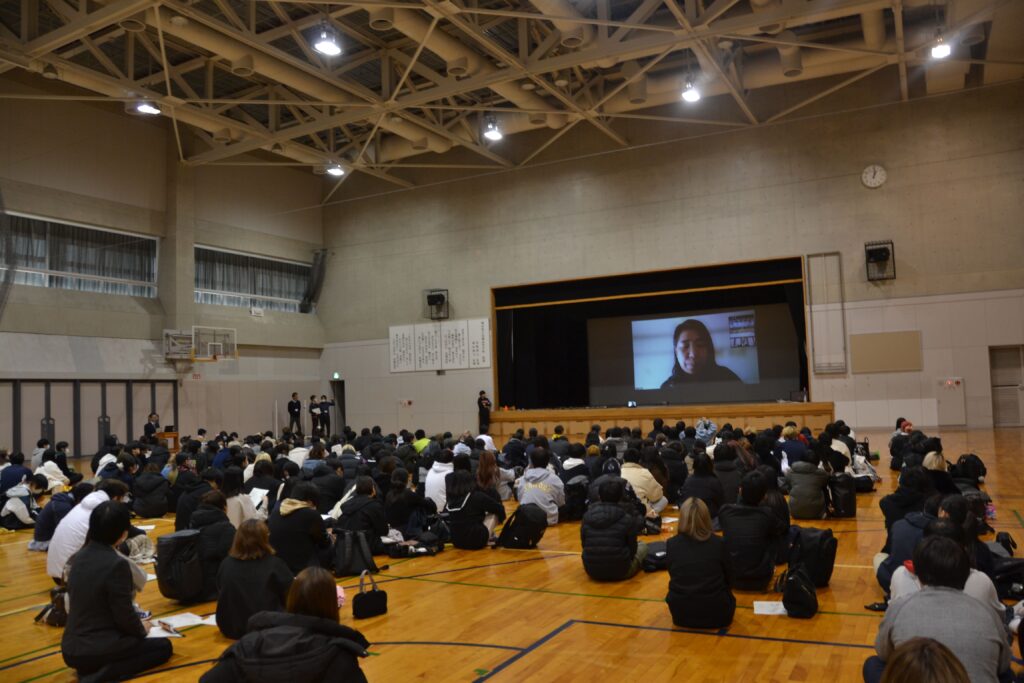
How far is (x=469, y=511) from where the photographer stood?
9.05m

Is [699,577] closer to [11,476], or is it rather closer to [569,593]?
[569,593]

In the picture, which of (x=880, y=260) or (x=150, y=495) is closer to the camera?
Result: (x=150, y=495)

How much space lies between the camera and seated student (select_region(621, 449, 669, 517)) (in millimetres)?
9828

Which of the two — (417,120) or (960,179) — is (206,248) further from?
(960,179)

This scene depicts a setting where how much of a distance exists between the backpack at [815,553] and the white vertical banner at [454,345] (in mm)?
19385

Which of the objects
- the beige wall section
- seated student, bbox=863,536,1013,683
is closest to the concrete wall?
the beige wall section

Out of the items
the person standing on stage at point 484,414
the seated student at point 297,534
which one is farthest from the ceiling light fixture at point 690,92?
the seated student at point 297,534

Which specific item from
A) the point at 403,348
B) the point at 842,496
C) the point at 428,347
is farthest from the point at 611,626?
the point at 403,348

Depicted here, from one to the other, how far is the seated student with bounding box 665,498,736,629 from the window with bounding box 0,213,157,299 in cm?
1943

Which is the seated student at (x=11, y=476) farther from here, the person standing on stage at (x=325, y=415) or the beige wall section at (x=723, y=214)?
the beige wall section at (x=723, y=214)

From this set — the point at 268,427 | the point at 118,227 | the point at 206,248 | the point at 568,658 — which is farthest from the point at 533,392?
the point at 568,658

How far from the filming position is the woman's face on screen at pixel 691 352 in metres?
24.3

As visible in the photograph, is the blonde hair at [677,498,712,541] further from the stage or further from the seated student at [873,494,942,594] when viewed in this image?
the stage

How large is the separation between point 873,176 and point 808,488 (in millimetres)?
13923
